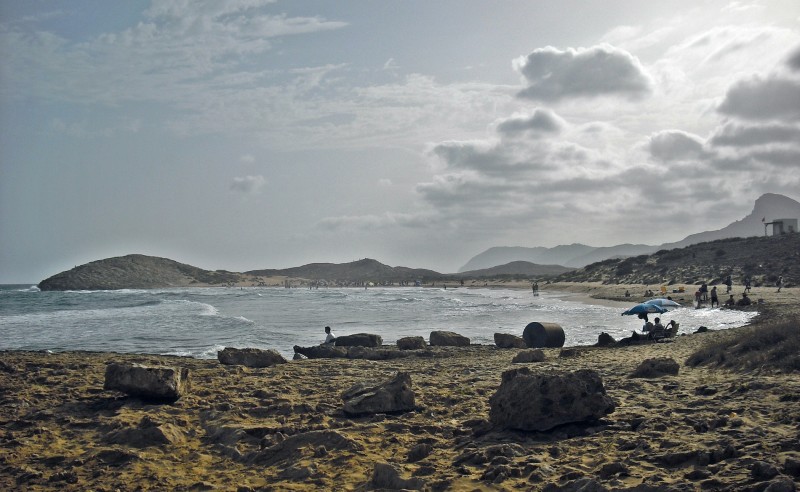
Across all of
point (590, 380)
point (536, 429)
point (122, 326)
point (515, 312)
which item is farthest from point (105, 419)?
point (515, 312)

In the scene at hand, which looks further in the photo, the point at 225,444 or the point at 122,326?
the point at 122,326

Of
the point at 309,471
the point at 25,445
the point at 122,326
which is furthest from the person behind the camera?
the point at 122,326

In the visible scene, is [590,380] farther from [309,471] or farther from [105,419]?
[105,419]

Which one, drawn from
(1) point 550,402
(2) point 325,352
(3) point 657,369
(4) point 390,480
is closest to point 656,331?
(3) point 657,369

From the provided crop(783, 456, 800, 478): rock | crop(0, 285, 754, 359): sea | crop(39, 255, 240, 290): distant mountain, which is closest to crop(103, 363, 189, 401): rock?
crop(783, 456, 800, 478): rock

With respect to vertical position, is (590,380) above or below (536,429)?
above

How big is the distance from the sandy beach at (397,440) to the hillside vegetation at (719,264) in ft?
128

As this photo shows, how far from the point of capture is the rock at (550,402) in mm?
7469

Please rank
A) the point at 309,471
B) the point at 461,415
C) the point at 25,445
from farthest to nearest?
the point at 461,415 < the point at 25,445 < the point at 309,471

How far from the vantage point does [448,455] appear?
7027 millimetres

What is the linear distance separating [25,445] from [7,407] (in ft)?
6.96

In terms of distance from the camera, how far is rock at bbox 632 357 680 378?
10.8m

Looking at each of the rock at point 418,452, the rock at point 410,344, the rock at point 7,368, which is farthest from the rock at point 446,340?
the rock at point 418,452

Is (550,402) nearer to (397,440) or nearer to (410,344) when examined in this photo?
(397,440)
